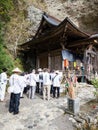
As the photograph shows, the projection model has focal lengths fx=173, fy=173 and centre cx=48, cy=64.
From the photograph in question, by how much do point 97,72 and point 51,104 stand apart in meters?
10.8

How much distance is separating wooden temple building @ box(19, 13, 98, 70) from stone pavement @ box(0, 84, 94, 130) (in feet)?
23.0

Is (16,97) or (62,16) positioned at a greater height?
(62,16)

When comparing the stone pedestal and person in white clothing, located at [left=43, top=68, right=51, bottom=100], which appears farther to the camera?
person in white clothing, located at [left=43, top=68, right=51, bottom=100]

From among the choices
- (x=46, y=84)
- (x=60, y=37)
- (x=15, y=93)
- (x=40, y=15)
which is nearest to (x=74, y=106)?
(x=15, y=93)

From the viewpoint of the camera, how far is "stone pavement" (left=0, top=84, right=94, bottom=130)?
630cm

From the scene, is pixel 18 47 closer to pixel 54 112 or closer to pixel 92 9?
pixel 54 112

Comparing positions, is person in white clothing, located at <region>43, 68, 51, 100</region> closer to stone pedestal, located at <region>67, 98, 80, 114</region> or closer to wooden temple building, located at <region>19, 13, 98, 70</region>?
stone pedestal, located at <region>67, 98, 80, 114</region>

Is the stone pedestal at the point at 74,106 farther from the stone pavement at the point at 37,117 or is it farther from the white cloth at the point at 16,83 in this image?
the white cloth at the point at 16,83

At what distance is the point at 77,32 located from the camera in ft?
47.5

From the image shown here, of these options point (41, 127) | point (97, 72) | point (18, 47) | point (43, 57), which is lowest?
point (41, 127)

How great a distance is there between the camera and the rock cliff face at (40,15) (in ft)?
62.9

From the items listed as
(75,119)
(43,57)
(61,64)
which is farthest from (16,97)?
(43,57)

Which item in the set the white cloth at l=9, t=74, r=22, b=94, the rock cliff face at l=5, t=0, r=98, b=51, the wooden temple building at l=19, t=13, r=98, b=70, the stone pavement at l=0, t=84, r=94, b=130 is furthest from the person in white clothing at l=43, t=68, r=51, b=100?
the rock cliff face at l=5, t=0, r=98, b=51

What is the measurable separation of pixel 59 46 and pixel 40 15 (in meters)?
8.42
